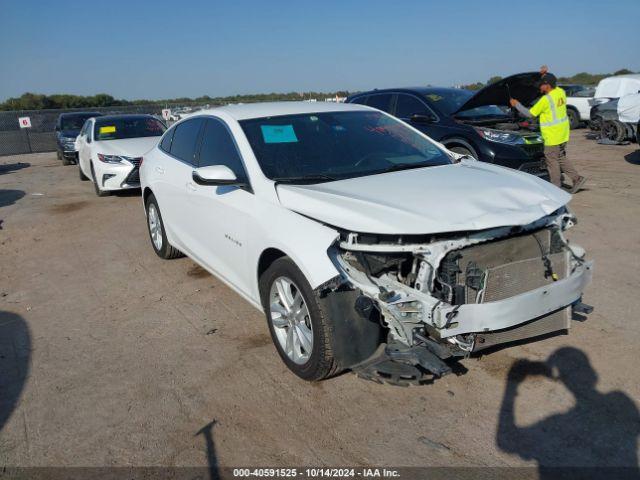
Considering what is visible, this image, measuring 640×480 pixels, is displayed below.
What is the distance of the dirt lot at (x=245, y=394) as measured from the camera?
2818mm

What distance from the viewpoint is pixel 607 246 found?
19.0ft

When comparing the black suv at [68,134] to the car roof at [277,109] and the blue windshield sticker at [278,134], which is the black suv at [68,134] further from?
the blue windshield sticker at [278,134]

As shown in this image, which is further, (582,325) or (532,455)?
(582,325)

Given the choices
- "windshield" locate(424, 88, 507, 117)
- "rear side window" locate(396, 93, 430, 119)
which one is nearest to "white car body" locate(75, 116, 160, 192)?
"rear side window" locate(396, 93, 430, 119)

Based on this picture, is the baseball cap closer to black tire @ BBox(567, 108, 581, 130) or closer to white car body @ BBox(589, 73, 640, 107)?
white car body @ BBox(589, 73, 640, 107)

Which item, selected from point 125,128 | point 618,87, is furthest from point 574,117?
point 125,128

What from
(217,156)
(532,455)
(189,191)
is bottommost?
(532,455)

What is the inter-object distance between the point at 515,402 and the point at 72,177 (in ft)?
45.2

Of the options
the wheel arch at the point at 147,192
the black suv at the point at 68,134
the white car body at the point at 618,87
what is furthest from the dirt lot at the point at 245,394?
the white car body at the point at 618,87

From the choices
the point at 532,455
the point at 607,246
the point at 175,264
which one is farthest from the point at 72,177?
the point at 532,455

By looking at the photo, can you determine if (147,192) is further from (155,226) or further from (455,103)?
(455,103)

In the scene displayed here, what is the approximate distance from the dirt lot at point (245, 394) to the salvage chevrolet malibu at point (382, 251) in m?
0.31

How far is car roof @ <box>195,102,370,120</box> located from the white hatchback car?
5.53 metres

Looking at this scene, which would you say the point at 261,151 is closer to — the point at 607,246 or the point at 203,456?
the point at 203,456
